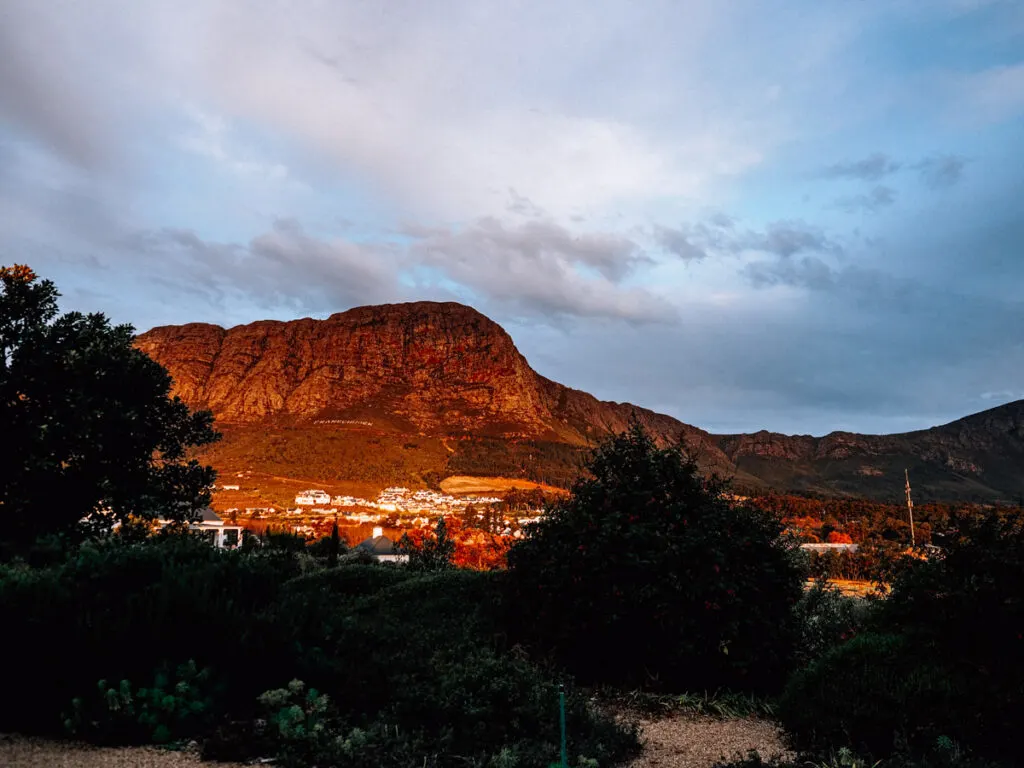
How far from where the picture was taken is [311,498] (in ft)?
341

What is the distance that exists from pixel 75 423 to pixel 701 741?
47.3ft

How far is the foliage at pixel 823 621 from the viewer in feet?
29.2

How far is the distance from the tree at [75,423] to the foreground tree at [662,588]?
38.1ft

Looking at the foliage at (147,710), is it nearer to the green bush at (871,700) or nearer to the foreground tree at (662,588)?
the foreground tree at (662,588)

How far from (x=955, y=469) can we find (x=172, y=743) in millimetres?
192542

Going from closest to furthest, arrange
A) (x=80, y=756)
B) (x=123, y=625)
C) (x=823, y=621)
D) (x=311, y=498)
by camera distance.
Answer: (x=80, y=756), (x=123, y=625), (x=823, y=621), (x=311, y=498)

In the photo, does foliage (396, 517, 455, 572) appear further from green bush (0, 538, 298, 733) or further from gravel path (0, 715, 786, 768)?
green bush (0, 538, 298, 733)

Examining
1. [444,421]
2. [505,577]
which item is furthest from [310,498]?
[505,577]

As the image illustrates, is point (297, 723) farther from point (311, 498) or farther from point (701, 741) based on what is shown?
point (311, 498)

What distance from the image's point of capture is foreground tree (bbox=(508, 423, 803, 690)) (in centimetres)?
769

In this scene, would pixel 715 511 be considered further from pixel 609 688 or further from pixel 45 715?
pixel 45 715

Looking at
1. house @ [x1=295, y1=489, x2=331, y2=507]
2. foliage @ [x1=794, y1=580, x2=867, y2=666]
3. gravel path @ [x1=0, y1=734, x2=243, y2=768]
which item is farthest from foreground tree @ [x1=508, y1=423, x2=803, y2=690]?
house @ [x1=295, y1=489, x2=331, y2=507]

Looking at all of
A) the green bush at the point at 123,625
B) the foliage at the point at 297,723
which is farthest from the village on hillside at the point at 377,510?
the foliage at the point at 297,723

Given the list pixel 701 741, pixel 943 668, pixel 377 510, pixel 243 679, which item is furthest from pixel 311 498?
pixel 943 668
